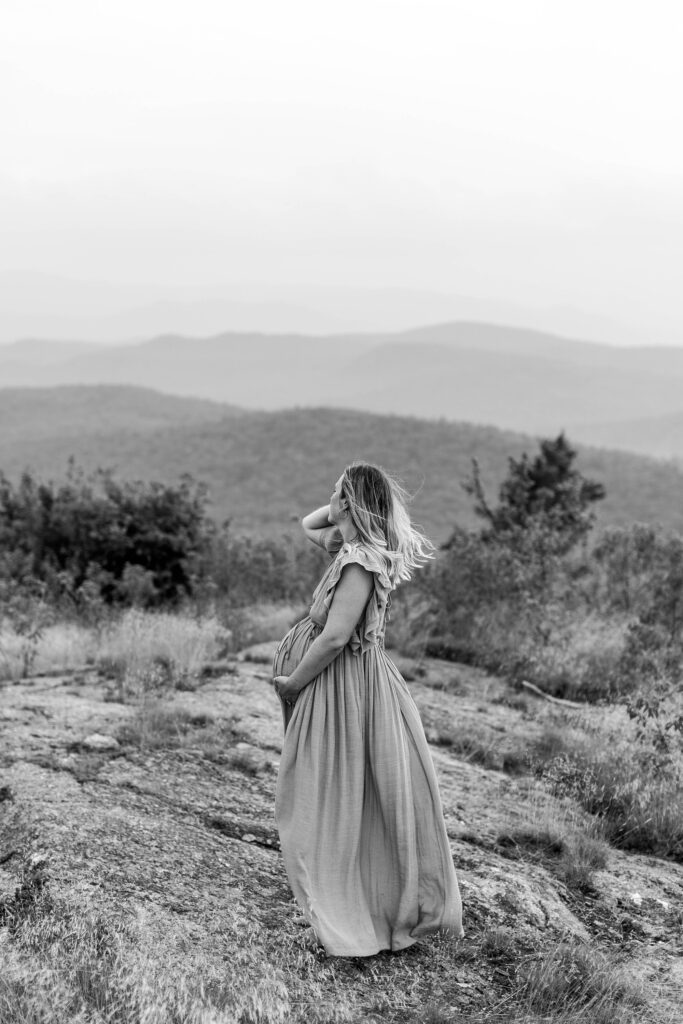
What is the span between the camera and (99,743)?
5.48 meters

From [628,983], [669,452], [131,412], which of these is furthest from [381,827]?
[669,452]

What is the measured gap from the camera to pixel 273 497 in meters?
43.0

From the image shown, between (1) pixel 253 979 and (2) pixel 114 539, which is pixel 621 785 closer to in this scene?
(1) pixel 253 979

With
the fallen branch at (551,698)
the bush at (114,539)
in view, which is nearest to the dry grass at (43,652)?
the bush at (114,539)

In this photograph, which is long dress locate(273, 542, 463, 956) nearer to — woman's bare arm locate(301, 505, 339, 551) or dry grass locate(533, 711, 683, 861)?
woman's bare arm locate(301, 505, 339, 551)

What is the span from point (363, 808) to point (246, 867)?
0.88 meters

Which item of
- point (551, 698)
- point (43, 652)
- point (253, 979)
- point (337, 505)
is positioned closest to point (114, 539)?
point (43, 652)

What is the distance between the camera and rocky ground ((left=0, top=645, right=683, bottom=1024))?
3.35 m

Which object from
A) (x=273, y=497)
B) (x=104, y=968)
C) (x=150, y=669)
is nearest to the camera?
(x=104, y=968)

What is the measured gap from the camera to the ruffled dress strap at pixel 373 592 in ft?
11.1

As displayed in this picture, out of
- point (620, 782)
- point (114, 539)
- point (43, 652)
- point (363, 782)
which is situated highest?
point (363, 782)

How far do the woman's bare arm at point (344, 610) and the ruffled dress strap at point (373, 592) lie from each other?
3 centimetres

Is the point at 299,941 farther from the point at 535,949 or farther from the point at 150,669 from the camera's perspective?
the point at 150,669

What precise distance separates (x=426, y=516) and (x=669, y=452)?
94.8 m
